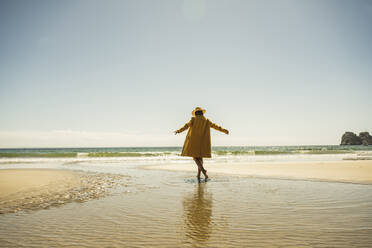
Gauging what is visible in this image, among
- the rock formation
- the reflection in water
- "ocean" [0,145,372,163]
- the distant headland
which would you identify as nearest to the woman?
the reflection in water

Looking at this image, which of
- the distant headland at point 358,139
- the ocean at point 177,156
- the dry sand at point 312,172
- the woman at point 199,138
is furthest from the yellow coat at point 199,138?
the distant headland at point 358,139

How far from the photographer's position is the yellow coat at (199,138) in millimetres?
8320

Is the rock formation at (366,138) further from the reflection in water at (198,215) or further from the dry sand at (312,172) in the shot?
the reflection in water at (198,215)

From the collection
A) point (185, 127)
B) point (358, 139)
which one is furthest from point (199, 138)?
point (358, 139)

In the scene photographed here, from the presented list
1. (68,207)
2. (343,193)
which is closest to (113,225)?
(68,207)

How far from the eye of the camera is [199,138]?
331 inches

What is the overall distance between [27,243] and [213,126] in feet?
21.4

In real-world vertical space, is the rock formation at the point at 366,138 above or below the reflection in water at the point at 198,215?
above

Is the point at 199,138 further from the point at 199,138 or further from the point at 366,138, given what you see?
the point at 366,138

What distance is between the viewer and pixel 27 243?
2.85 metres

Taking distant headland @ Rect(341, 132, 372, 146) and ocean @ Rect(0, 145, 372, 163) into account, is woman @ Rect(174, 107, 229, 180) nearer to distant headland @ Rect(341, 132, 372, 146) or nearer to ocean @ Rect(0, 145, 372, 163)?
ocean @ Rect(0, 145, 372, 163)

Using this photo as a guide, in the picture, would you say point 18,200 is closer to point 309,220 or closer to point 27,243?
point 27,243

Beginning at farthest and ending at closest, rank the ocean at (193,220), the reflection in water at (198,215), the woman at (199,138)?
the woman at (199,138), the reflection in water at (198,215), the ocean at (193,220)

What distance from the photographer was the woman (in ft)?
27.2
